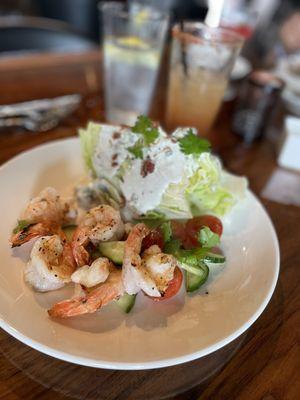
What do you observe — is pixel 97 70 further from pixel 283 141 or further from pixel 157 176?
pixel 157 176

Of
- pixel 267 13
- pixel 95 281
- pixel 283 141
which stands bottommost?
pixel 267 13

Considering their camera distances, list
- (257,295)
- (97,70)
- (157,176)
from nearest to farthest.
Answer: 1. (257,295)
2. (157,176)
3. (97,70)

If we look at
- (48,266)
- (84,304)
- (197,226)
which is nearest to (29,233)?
(48,266)

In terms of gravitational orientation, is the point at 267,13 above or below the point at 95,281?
below

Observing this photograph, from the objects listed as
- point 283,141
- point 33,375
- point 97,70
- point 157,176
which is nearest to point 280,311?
point 157,176

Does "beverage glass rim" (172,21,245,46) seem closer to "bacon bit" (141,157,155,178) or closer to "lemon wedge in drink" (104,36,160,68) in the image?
"lemon wedge in drink" (104,36,160,68)

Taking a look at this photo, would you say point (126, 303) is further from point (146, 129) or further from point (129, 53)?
point (129, 53)

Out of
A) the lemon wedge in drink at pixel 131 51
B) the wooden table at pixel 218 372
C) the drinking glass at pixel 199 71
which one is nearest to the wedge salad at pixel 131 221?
the wooden table at pixel 218 372
